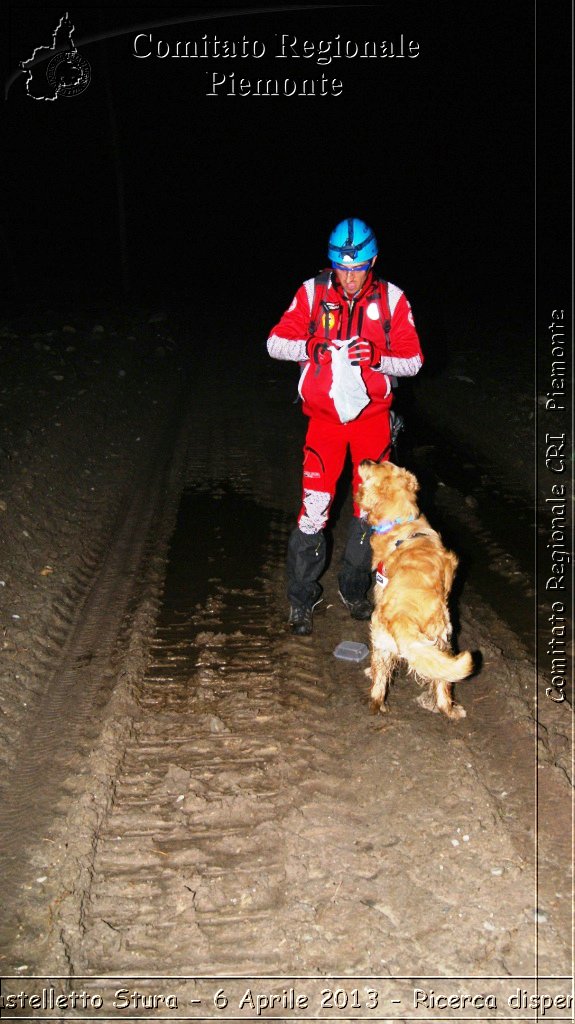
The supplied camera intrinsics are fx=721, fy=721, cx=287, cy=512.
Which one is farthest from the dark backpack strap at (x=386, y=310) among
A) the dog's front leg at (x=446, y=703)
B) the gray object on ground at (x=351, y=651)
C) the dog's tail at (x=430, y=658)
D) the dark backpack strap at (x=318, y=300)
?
the dog's front leg at (x=446, y=703)

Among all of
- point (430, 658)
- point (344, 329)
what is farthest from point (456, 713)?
point (344, 329)

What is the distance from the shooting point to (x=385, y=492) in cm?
475

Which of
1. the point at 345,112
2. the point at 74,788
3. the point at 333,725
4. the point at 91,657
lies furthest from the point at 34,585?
the point at 345,112

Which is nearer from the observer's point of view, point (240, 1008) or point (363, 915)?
point (240, 1008)

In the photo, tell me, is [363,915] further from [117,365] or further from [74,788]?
[117,365]

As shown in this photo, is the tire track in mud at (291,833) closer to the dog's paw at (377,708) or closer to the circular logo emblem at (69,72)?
the dog's paw at (377,708)

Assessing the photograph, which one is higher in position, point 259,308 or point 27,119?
point 27,119

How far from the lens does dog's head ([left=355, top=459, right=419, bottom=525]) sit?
4.70 meters

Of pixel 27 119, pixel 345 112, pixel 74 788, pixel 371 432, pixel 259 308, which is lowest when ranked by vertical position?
pixel 74 788

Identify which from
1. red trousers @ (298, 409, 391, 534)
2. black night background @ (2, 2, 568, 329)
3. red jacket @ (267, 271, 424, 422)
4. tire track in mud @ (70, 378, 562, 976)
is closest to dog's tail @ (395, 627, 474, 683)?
tire track in mud @ (70, 378, 562, 976)

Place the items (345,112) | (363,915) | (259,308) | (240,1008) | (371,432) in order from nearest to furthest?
(240,1008), (363,915), (371,432), (259,308), (345,112)

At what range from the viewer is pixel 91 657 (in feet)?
17.3

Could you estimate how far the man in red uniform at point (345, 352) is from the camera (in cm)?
475

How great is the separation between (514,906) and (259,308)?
65.3ft
